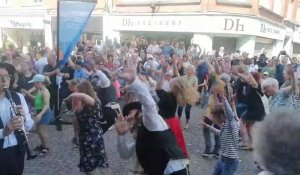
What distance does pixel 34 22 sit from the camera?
932 inches

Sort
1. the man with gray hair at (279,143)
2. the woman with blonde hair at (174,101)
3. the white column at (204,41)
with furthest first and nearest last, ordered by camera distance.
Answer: the white column at (204,41), the woman with blonde hair at (174,101), the man with gray hair at (279,143)

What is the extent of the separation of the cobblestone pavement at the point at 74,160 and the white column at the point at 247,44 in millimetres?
11526

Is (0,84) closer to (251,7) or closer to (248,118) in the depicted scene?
(248,118)

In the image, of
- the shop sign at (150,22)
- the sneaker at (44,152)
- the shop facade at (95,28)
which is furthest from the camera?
the shop facade at (95,28)

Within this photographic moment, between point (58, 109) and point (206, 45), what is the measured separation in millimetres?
11110

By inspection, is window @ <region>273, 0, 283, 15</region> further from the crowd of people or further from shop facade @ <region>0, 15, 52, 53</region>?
the crowd of people

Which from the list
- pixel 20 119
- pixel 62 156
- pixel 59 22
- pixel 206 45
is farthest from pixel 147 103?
pixel 206 45

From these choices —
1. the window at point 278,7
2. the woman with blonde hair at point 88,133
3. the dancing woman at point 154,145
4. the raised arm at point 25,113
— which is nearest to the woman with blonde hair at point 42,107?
the woman with blonde hair at point 88,133

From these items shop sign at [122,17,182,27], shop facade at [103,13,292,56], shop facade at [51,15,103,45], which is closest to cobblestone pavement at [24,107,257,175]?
shop facade at [103,13,292,56]

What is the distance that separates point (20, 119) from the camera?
307 centimetres

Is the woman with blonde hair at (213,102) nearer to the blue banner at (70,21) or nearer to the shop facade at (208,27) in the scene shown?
the blue banner at (70,21)

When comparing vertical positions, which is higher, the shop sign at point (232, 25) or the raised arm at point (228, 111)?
the shop sign at point (232, 25)

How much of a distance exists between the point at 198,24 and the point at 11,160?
→ 49.9 feet

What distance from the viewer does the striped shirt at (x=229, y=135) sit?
406cm
